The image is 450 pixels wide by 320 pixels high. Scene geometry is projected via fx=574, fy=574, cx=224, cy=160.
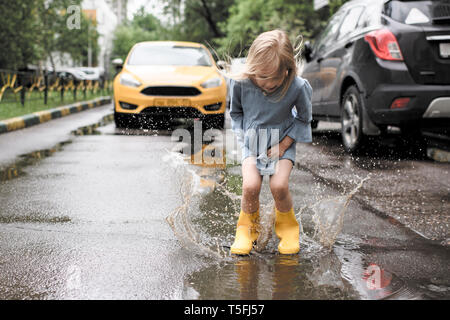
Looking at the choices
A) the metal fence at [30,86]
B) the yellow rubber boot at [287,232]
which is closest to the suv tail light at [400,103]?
the yellow rubber boot at [287,232]

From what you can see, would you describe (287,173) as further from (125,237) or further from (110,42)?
(110,42)

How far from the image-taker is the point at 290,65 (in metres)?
3.12

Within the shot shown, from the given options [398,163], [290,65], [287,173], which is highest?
[290,65]

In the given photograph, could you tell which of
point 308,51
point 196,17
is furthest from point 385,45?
point 196,17

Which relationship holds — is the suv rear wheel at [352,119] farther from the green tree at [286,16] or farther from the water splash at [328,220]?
the green tree at [286,16]

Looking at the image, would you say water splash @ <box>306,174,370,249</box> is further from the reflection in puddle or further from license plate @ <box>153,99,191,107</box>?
license plate @ <box>153,99,191,107</box>

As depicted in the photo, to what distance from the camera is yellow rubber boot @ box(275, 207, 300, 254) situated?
3.18 metres

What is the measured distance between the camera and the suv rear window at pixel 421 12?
601 cm

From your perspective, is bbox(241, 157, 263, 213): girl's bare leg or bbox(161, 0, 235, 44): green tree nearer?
bbox(241, 157, 263, 213): girl's bare leg

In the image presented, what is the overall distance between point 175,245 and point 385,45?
12.5ft

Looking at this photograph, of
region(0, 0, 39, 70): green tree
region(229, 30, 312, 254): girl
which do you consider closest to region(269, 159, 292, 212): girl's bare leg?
region(229, 30, 312, 254): girl

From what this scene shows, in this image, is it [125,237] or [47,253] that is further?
[125,237]
